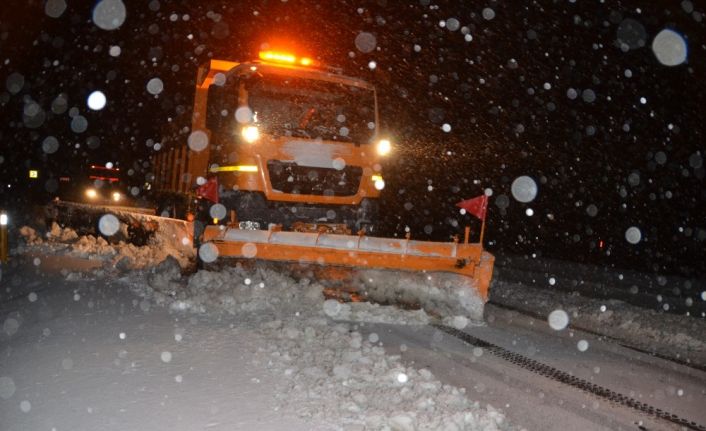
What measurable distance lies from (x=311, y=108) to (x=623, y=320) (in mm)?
5393

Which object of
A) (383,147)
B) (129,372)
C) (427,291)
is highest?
(383,147)

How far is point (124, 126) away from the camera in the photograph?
17.9m

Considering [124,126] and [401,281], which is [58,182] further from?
[401,281]

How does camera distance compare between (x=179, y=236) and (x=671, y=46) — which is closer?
(x=179, y=236)

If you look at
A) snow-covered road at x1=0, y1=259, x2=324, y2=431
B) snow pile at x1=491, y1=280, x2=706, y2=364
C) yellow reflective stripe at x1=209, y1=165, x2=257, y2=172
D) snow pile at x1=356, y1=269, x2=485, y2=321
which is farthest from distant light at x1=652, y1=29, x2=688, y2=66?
snow-covered road at x1=0, y1=259, x2=324, y2=431

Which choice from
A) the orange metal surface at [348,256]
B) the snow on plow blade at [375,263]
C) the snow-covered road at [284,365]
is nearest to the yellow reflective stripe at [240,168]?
the snow on plow blade at [375,263]

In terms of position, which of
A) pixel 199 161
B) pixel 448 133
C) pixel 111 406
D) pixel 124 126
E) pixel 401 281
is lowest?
pixel 111 406

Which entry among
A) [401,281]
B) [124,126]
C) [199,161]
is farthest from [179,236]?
[124,126]

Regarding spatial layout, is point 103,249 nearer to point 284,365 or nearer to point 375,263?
point 375,263

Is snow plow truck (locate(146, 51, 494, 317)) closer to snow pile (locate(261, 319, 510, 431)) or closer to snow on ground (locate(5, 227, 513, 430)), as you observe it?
snow on ground (locate(5, 227, 513, 430))

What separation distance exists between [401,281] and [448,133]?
22.7 meters

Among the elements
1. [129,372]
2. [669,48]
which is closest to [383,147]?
[129,372]

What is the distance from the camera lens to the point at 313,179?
888cm

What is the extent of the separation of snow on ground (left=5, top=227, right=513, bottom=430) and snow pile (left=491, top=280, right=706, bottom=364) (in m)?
2.30
